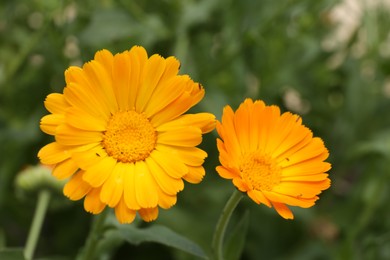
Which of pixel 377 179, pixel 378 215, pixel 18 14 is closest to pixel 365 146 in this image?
pixel 377 179

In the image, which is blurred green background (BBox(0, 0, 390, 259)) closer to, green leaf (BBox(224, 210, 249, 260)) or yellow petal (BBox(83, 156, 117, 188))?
green leaf (BBox(224, 210, 249, 260))

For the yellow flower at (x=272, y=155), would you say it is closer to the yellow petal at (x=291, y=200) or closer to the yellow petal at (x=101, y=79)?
the yellow petal at (x=291, y=200)

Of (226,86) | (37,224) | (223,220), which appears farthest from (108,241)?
(226,86)

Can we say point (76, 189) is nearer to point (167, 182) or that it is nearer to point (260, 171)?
point (167, 182)

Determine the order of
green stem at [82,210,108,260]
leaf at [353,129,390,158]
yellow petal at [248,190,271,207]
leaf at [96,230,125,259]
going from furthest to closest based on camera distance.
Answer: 1. leaf at [353,129,390,158]
2. leaf at [96,230,125,259]
3. green stem at [82,210,108,260]
4. yellow petal at [248,190,271,207]

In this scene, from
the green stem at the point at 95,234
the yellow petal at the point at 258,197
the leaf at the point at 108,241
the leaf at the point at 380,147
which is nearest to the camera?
the yellow petal at the point at 258,197

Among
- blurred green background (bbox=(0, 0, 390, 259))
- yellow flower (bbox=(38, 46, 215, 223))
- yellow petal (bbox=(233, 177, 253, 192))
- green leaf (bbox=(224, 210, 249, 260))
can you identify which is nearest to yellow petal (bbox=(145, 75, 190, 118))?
yellow flower (bbox=(38, 46, 215, 223))

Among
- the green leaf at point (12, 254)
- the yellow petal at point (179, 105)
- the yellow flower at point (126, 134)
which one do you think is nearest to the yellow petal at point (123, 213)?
the yellow flower at point (126, 134)

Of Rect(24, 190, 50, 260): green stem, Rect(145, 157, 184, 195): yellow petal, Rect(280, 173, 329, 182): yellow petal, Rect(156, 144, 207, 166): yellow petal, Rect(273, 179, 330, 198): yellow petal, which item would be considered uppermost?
Rect(280, 173, 329, 182): yellow petal
